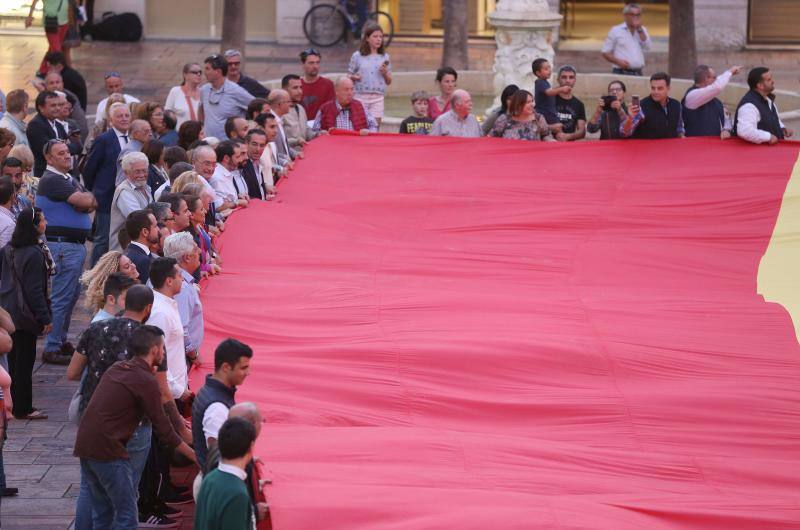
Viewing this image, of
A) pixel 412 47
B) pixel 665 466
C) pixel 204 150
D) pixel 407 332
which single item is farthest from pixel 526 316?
pixel 412 47

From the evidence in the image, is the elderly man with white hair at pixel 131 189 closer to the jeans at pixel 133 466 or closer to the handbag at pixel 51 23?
the jeans at pixel 133 466

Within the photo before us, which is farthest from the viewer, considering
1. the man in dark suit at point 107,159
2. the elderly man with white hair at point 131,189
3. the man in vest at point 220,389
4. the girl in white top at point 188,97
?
the girl in white top at point 188,97

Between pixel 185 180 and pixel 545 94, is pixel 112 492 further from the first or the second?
pixel 545 94

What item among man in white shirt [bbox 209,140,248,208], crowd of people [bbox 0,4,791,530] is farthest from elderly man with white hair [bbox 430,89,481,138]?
man in white shirt [bbox 209,140,248,208]

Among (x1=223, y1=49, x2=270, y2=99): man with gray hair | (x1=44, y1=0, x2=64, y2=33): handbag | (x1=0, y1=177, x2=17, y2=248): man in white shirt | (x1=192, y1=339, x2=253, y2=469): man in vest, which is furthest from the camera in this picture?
(x1=44, y1=0, x2=64, y2=33): handbag

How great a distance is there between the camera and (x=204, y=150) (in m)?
11.0

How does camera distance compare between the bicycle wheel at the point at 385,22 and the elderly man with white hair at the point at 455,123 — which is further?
the bicycle wheel at the point at 385,22

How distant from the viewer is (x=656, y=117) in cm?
1291

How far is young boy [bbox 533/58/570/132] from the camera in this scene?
14.1 meters

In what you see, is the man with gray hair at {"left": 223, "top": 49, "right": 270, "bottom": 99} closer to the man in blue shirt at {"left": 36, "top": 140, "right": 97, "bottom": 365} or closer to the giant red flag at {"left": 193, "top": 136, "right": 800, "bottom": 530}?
the giant red flag at {"left": 193, "top": 136, "right": 800, "bottom": 530}

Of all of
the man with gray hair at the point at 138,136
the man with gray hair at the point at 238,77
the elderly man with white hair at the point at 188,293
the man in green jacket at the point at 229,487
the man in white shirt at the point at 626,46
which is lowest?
the man in green jacket at the point at 229,487

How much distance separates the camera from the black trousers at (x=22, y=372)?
10156 mm

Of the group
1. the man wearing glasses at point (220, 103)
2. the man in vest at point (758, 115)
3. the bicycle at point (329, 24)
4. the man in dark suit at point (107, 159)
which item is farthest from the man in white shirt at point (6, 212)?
the bicycle at point (329, 24)

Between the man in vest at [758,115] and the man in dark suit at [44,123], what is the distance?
19.1 feet
